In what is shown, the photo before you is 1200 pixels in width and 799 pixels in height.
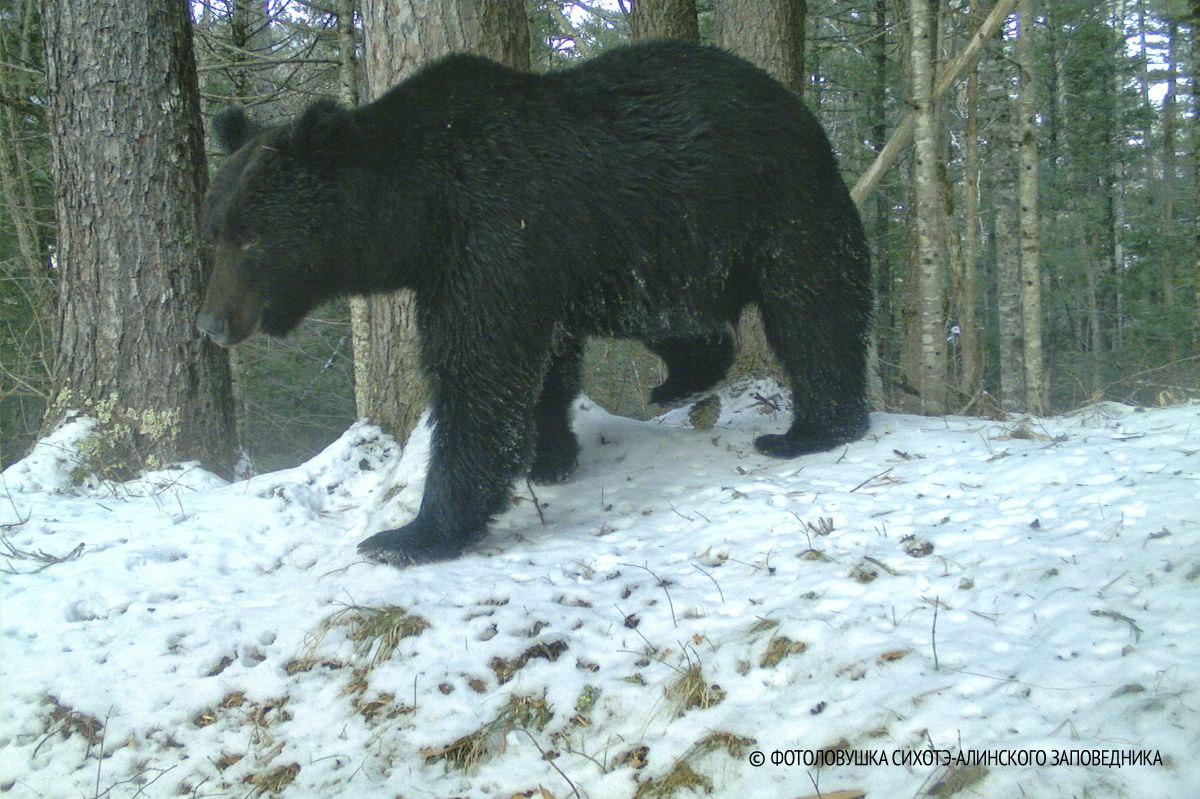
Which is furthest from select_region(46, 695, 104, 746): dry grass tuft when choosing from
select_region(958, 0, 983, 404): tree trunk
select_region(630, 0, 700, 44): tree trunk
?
select_region(958, 0, 983, 404): tree trunk

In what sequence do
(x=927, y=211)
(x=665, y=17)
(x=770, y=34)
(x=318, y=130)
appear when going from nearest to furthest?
(x=318, y=130) < (x=927, y=211) < (x=770, y=34) < (x=665, y=17)

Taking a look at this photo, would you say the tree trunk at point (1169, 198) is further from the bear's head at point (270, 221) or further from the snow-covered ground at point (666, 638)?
the bear's head at point (270, 221)

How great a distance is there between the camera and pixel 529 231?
4.18 metres

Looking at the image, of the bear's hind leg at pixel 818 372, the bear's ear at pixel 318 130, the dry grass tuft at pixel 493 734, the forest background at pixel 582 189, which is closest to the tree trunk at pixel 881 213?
the forest background at pixel 582 189

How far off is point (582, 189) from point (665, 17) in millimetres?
4925

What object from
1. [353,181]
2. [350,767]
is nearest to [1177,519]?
[350,767]

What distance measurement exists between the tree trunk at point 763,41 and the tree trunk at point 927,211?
3.55 ft

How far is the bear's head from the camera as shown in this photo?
409 cm

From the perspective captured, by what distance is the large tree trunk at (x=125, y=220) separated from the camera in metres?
5.25

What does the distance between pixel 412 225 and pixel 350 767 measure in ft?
8.12

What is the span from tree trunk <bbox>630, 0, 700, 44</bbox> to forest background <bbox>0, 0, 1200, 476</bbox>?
0.07ft

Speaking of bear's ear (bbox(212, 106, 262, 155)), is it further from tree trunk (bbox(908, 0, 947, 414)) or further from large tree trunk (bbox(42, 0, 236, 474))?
tree trunk (bbox(908, 0, 947, 414))

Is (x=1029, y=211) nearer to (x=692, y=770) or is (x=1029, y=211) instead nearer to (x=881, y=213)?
(x=692, y=770)

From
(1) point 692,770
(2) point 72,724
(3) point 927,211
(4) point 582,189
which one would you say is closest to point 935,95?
(3) point 927,211
